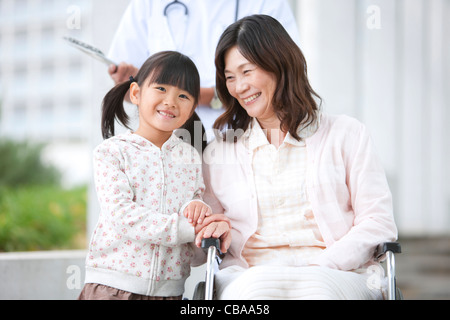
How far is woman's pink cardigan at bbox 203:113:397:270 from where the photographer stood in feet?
4.95

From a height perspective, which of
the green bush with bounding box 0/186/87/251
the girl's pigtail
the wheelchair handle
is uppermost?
the girl's pigtail

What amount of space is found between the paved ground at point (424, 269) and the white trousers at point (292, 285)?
261cm

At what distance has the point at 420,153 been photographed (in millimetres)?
5867

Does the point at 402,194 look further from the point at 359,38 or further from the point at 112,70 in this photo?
the point at 112,70

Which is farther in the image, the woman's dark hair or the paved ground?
the paved ground

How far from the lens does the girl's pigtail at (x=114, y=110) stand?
1.70 meters

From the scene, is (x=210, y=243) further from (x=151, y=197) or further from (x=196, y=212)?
(x=151, y=197)

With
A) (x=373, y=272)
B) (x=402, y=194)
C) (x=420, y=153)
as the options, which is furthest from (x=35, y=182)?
(x=373, y=272)

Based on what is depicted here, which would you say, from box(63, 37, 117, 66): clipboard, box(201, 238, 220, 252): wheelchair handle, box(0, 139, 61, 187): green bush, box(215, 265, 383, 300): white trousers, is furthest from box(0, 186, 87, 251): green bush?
box(215, 265, 383, 300): white trousers

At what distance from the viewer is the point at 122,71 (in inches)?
70.8

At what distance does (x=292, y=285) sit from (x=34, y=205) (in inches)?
132

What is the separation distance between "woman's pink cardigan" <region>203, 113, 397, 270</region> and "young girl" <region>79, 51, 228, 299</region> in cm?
11

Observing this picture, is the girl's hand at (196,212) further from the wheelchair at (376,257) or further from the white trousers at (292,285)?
the white trousers at (292,285)

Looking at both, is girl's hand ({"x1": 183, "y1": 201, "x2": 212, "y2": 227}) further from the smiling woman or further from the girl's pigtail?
the girl's pigtail
